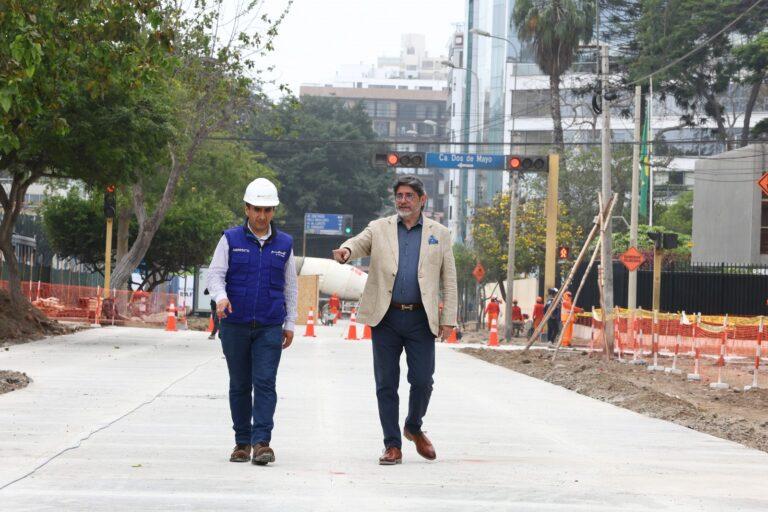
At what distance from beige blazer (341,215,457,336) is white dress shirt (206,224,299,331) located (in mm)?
460

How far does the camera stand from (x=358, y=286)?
8031 centimetres

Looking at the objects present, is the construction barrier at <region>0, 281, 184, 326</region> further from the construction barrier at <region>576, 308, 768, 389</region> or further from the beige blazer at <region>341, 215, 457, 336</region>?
the beige blazer at <region>341, 215, 457, 336</region>

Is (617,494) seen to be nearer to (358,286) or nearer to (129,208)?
(129,208)

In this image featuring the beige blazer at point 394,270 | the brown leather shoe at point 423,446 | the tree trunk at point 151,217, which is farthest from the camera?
the tree trunk at point 151,217

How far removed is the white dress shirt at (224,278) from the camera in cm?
962

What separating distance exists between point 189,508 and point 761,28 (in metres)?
63.9

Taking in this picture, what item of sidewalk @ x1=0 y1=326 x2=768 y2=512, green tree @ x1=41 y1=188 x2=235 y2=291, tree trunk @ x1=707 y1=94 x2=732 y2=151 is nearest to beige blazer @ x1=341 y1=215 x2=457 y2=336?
sidewalk @ x1=0 y1=326 x2=768 y2=512

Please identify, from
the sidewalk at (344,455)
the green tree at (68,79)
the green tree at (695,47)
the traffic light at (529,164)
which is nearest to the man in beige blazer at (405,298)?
the sidewalk at (344,455)

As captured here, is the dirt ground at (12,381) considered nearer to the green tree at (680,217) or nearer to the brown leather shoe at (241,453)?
the brown leather shoe at (241,453)

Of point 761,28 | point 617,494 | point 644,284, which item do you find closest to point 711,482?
point 617,494

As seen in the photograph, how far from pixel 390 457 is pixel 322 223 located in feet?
327

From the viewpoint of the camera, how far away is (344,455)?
10406mm

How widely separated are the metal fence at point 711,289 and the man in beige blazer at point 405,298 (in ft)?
101

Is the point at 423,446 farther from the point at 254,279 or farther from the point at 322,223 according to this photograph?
the point at 322,223
